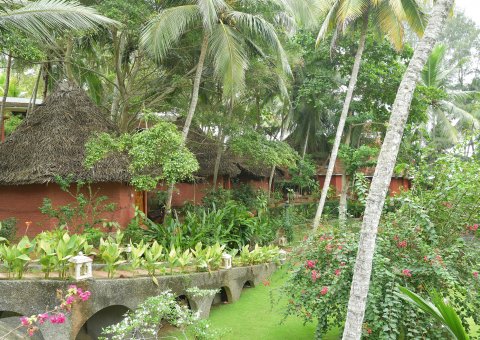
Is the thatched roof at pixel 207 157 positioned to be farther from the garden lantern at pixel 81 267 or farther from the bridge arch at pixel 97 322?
the garden lantern at pixel 81 267

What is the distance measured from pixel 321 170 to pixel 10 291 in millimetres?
16966

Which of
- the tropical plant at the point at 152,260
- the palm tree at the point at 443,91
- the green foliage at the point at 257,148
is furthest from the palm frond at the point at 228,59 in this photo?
the palm tree at the point at 443,91

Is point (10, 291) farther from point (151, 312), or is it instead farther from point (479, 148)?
point (479, 148)

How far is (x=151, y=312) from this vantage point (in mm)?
4566

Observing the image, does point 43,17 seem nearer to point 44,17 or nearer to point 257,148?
point 44,17

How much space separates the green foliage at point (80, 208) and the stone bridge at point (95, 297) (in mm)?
2143

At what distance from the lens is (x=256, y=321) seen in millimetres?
6902

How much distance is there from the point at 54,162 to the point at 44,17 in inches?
115

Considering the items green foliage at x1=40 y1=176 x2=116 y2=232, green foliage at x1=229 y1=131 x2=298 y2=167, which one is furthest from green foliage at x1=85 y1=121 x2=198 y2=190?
green foliage at x1=229 y1=131 x2=298 y2=167

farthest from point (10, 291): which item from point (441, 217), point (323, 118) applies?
point (323, 118)

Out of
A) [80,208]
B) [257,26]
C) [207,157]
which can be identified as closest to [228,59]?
[257,26]

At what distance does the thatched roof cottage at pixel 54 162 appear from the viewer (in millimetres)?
8773

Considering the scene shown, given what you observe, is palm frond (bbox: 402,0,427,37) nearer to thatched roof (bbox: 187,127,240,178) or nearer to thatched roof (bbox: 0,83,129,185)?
thatched roof (bbox: 187,127,240,178)

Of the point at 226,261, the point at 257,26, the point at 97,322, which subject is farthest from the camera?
the point at 257,26
